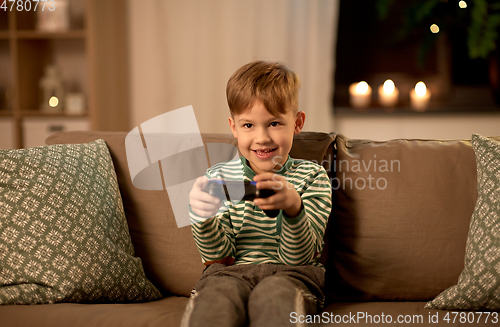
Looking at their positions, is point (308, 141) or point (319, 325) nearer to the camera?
point (319, 325)

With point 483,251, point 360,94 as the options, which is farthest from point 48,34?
point 483,251

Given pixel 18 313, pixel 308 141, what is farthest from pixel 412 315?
pixel 18 313

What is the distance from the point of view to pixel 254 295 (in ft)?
2.73

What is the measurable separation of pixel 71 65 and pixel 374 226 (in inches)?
92.1

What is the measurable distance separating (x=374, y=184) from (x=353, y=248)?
0.19 m

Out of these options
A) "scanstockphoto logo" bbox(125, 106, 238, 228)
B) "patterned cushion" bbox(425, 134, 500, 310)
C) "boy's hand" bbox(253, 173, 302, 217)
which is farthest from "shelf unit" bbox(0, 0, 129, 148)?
"patterned cushion" bbox(425, 134, 500, 310)

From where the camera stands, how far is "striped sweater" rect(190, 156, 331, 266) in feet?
3.11

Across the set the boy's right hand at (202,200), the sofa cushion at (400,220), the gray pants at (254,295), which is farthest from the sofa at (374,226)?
the boy's right hand at (202,200)

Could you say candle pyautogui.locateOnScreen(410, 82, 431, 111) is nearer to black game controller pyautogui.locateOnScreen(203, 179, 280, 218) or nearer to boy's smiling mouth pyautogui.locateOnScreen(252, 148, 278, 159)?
boy's smiling mouth pyautogui.locateOnScreen(252, 148, 278, 159)

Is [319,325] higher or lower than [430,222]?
lower

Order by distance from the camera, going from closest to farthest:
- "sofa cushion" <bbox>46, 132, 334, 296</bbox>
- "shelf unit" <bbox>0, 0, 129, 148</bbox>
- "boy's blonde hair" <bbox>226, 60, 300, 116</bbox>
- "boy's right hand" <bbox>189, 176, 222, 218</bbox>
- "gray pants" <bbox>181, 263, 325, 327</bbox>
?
"gray pants" <bbox>181, 263, 325, 327</bbox> → "boy's right hand" <bbox>189, 176, 222, 218</bbox> → "boy's blonde hair" <bbox>226, 60, 300, 116</bbox> → "sofa cushion" <bbox>46, 132, 334, 296</bbox> → "shelf unit" <bbox>0, 0, 129, 148</bbox>

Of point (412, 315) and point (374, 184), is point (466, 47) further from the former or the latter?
point (412, 315)

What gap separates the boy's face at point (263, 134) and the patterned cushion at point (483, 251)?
50 centimetres

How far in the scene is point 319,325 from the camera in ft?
2.98
